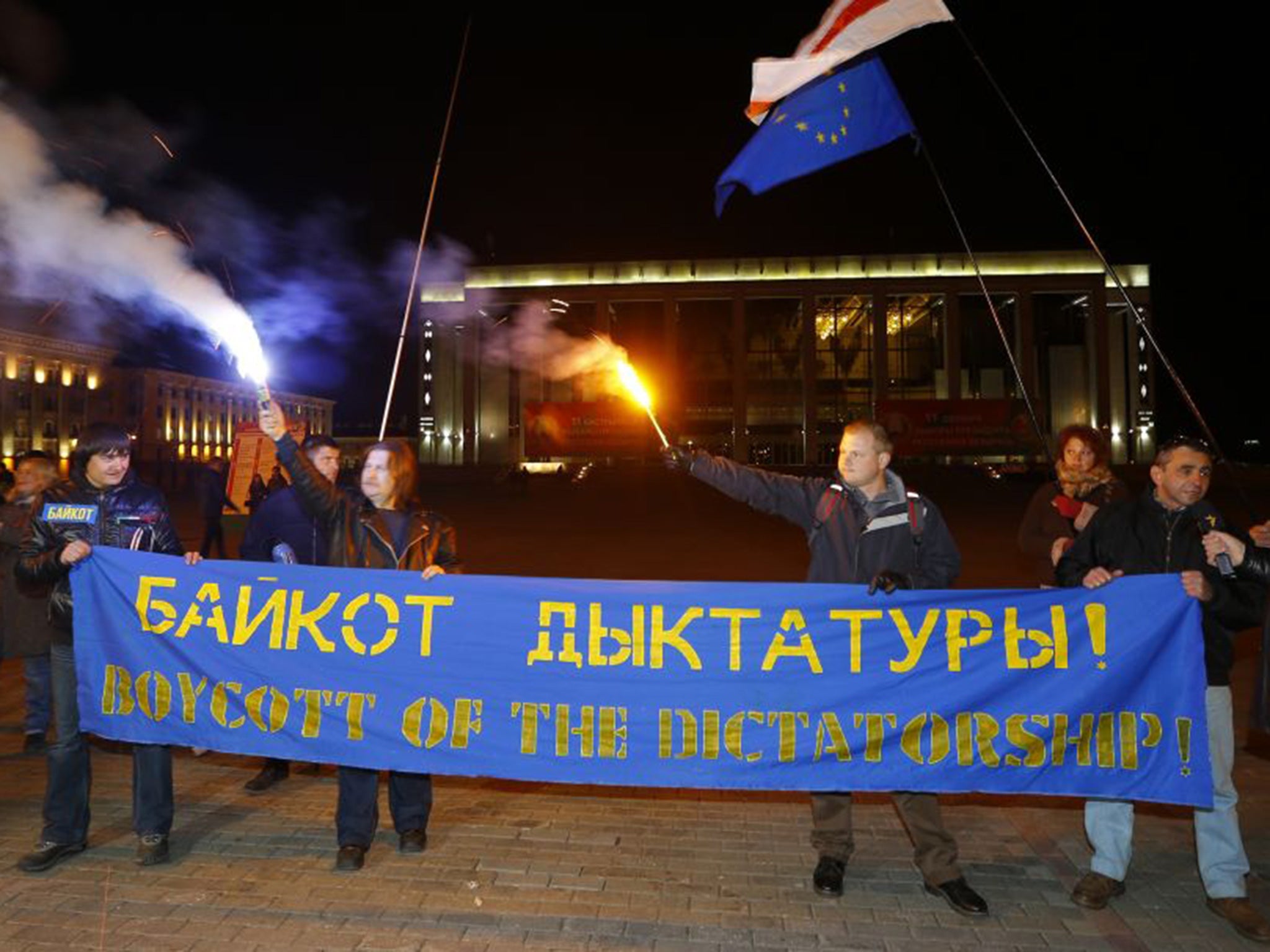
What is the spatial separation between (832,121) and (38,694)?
6488mm

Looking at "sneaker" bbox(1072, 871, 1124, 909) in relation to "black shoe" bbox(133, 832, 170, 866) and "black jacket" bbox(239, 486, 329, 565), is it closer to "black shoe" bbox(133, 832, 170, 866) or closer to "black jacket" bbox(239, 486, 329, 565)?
"black shoe" bbox(133, 832, 170, 866)

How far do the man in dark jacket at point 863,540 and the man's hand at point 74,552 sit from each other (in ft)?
9.22

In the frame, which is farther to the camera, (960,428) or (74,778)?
(960,428)

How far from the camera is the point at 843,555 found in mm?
4043

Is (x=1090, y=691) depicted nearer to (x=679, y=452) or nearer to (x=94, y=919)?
(x=679, y=452)

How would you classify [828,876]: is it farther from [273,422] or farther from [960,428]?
[960,428]

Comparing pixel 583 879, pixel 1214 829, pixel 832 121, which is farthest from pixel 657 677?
pixel 832 121

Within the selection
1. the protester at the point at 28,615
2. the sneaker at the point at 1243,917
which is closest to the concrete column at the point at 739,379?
the protester at the point at 28,615

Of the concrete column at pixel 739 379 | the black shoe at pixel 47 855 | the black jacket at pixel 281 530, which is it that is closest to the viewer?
the black shoe at pixel 47 855

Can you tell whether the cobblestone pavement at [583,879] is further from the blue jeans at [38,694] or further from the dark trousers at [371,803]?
the blue jeans at [38,694]

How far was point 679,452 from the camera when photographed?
13.9ft

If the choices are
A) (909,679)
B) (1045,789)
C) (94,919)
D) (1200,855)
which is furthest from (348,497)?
(1200,855)

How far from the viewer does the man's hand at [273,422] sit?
3.80 m

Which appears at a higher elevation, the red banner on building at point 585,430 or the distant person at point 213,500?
the red banner on building at point 585,430
